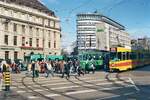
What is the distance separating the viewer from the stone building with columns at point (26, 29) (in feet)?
230

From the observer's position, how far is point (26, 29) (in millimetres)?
77625

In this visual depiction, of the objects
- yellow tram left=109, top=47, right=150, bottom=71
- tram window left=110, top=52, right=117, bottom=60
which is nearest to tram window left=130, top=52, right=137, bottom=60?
yellow tram left=109, top=47, right=150, bottom=71

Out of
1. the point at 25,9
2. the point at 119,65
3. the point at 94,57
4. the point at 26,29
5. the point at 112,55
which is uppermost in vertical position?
the point at 25,9

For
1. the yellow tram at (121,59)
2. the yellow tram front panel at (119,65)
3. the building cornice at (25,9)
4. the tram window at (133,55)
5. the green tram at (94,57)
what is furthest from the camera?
the building cornice at (25,9)

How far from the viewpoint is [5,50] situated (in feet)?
228

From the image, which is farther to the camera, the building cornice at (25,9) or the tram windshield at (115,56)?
the building cornice at (25,9)

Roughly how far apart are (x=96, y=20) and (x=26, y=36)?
56.1m

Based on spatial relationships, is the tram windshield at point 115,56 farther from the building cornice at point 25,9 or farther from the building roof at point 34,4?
the building roof at point 34,4

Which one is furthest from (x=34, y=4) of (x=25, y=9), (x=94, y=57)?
(x=94, y=57)

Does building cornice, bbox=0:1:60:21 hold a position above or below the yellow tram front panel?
above

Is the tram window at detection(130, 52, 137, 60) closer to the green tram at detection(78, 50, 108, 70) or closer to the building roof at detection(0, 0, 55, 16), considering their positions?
the green tram at detection(78, 50, 108, 70)

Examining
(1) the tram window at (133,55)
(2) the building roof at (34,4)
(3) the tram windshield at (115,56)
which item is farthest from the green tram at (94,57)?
(2) the building roof at (34,4)

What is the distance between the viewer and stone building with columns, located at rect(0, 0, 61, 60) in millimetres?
70250

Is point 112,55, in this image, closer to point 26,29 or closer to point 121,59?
point 121,59
